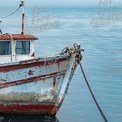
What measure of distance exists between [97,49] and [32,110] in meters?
25.4

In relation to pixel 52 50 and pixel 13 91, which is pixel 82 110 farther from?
pixel 52 50

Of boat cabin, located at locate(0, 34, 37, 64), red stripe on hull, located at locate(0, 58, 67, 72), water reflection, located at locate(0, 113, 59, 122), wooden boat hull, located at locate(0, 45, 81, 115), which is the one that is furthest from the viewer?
water reflection, located at locate(0, 113, 59, 122)

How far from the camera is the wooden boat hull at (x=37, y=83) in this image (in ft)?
55.1

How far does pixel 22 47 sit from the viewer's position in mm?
17641

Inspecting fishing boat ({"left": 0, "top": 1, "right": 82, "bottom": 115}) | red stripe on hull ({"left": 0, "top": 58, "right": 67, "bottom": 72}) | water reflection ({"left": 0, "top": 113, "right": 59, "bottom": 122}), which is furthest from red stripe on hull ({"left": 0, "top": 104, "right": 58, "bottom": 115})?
red stripe on hull ({"left": 0, "top": 58, "right": 67, "bottom": 72})

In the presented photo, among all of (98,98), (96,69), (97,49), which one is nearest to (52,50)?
(97,49)

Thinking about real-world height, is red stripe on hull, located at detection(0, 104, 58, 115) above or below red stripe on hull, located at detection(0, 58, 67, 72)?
below

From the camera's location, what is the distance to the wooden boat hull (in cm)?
1680

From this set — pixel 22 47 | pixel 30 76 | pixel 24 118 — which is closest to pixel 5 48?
pixel 22 47

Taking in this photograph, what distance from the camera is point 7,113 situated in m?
17.9

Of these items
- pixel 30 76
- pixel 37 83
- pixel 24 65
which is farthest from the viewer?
pixel 37 83

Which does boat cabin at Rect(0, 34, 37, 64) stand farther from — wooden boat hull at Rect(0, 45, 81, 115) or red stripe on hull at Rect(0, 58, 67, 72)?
wooden boat hull at Rect(0, 45, 81, 115)

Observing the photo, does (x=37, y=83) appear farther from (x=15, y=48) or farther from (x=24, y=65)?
(x=15, y=48)

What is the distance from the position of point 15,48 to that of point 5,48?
1.25 ft
